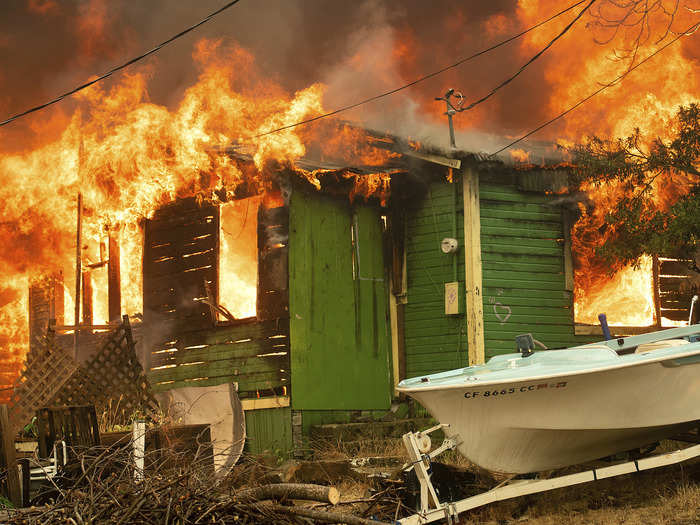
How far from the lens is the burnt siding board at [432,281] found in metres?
12.0

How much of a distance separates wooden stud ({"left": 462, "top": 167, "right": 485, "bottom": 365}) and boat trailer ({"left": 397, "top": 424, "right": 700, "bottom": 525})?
4.37 metres

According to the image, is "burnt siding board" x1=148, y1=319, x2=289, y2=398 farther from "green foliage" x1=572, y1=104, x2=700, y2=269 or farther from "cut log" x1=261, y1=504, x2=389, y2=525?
"cut log" x1=261, y1=504, x2=389, y2=525

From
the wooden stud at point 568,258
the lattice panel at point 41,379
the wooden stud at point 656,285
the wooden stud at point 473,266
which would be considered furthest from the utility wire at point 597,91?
the lattice panel at point 41,379

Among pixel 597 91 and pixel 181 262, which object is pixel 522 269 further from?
pixel 181 262

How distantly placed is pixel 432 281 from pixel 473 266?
0.80 m

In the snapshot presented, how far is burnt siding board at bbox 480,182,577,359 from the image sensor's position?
Answer: 467 inches

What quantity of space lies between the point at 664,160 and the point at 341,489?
6349mm

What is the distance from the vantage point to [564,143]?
1266 centimetres

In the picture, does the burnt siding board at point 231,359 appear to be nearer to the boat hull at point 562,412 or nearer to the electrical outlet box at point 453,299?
the electrical outlet box at point 453,299

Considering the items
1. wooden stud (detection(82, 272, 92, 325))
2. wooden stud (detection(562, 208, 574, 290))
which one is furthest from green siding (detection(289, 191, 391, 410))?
wooden stud (detection(82, 272, 92, 325))

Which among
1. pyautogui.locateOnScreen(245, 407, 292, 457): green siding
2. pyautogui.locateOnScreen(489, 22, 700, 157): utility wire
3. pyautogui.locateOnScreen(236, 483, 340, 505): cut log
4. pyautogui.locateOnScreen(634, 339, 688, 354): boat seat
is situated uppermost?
pyautogui.locateOnScreen(489, 22, 700, 157): utility wire

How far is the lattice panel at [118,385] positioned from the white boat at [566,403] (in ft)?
15.9

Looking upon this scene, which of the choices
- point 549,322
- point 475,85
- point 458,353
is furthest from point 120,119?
point 475,85

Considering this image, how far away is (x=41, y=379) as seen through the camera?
10.1 metres
